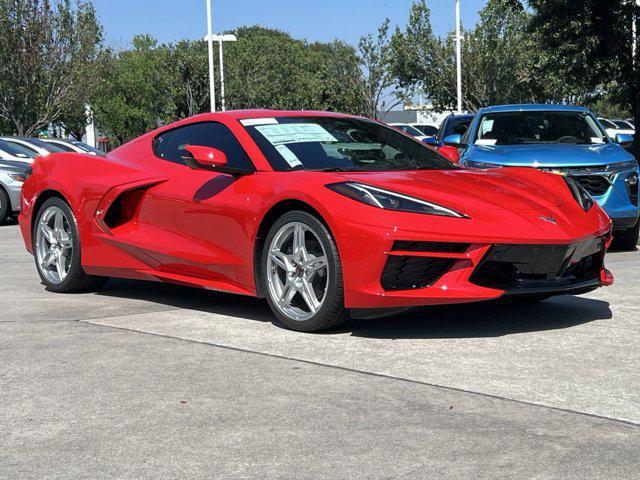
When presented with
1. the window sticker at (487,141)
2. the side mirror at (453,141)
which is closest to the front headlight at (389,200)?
the side mirror at (453,141)

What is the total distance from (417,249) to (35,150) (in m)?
13.7

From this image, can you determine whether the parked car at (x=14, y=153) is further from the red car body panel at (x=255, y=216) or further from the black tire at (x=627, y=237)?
the black tire at (x=627, y=237)

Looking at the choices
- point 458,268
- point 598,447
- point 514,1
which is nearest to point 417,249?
point 458,268

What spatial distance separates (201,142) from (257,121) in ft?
1.47

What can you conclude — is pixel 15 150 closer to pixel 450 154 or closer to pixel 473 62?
pixel 450 154

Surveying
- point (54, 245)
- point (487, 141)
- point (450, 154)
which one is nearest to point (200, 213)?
point (54, 245)

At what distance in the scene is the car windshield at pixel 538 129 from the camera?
11.1 meters

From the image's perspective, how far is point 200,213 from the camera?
6.50 meters

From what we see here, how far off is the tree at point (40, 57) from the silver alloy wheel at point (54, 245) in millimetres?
27382

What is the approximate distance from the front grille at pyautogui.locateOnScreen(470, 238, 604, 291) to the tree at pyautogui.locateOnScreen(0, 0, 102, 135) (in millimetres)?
30339

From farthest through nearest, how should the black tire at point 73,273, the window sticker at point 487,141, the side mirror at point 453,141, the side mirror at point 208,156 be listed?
the window sticker at point 487,141 → the side mirror at point 453,141 → the black tire at point 73,273 → the side mirror at point 208,156

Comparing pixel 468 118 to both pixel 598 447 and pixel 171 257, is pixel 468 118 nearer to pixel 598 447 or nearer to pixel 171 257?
pixel 171 257

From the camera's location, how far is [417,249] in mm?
5496

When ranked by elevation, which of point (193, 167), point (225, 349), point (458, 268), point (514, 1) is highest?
point (514, 1)
